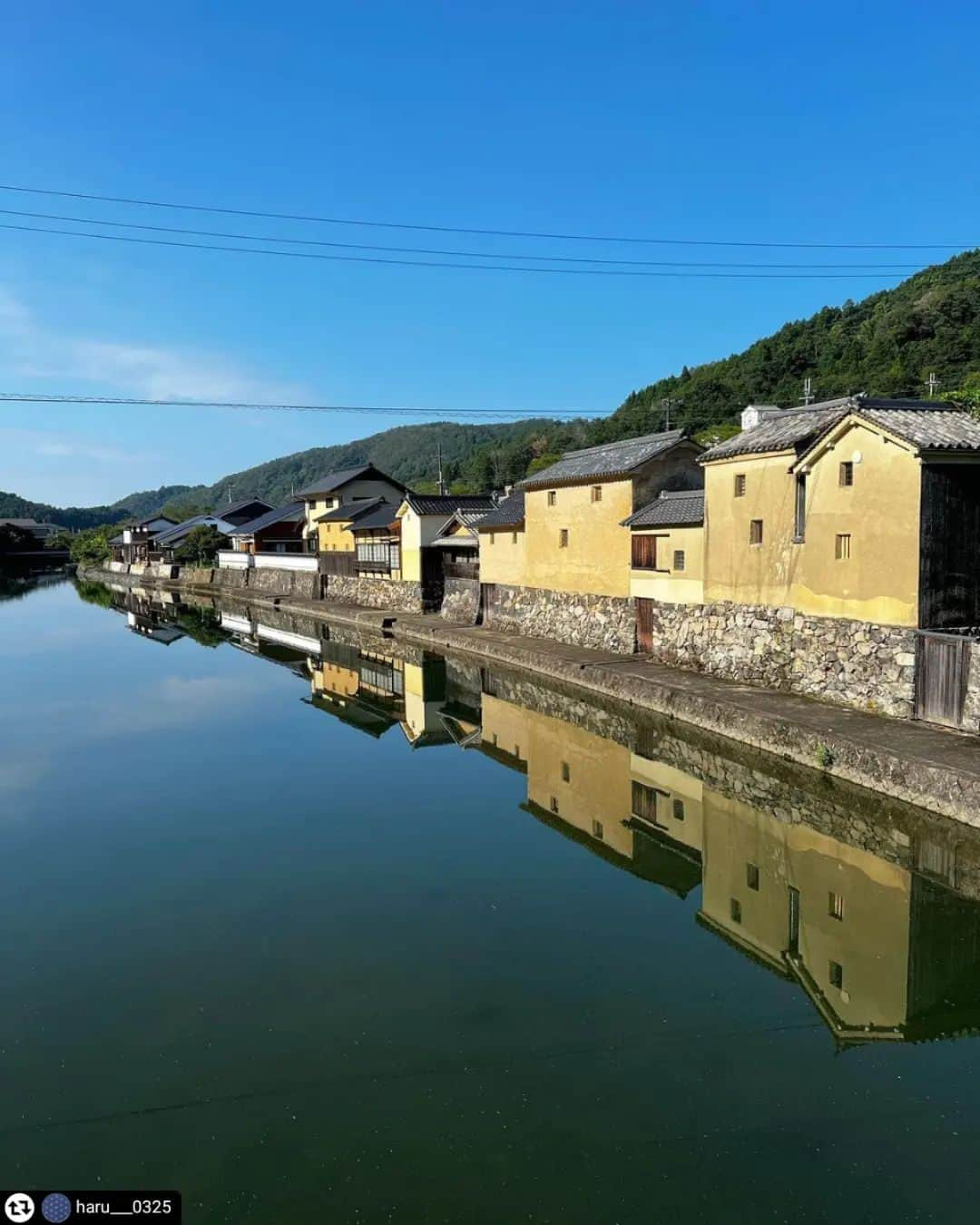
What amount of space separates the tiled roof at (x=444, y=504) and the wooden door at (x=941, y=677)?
2188 cm

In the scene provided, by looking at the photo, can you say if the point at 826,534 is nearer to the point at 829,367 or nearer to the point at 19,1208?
the point at 19,1208

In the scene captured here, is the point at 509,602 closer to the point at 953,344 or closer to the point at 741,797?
the point at 741,797

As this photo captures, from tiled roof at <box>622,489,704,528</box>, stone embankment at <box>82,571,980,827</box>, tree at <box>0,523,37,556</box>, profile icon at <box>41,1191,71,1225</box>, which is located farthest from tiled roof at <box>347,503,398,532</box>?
tree at <box>0,523,37,556</box>

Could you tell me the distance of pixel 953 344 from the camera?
145 feet

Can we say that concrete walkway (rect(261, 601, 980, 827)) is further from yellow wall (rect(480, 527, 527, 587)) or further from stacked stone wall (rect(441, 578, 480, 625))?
stacked stone wall (rect(441, 578, 480, 625))

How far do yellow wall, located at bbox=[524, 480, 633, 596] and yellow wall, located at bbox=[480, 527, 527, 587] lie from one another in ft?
1.52

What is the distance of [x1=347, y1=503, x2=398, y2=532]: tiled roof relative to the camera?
3706cm

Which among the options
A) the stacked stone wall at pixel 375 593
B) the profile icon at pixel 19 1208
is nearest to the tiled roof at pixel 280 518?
the stacked stone wall at pixel 375 593

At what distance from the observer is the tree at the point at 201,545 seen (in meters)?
60.3

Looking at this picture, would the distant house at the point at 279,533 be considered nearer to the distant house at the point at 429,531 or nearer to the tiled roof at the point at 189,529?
the tiled roof at the point at 189,529

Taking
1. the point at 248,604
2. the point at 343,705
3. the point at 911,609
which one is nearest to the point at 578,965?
the point at 911,609

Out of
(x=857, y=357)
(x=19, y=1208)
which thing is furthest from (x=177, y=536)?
(x=19, y=1208)

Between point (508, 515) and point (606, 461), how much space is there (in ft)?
17.1

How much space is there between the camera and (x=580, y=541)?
888 inches
